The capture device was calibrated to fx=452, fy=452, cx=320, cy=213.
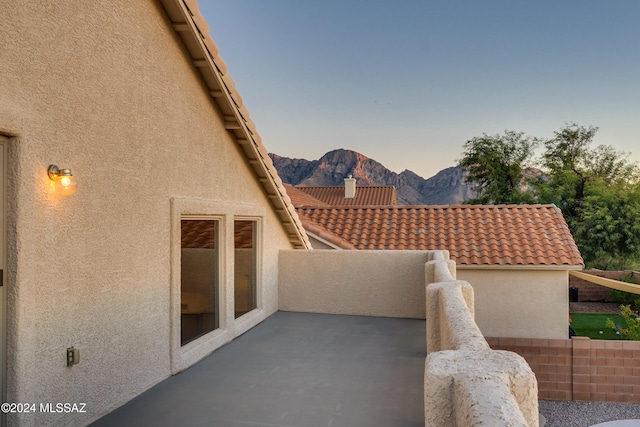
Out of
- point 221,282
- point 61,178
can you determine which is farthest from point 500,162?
point 61,178

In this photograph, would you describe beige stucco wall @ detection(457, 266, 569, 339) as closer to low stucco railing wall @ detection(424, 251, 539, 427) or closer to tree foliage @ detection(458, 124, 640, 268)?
low stucco railing wall @ detection(424, 251, 539, 427)

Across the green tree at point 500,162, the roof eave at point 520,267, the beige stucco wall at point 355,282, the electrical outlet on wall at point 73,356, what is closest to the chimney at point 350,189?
the green tree at point 500,162

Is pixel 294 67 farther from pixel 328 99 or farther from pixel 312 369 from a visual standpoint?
pixel 312 369

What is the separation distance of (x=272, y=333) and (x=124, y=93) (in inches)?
217

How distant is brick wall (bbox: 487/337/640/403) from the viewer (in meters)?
14.1

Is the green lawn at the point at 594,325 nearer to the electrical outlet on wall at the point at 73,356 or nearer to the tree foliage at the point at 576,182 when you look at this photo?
the tree foliage at the point at 576,182

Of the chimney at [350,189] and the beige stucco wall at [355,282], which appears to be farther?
the chimney at [350,189]

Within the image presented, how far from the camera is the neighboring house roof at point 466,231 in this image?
50.5 feet

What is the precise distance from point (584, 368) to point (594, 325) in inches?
510

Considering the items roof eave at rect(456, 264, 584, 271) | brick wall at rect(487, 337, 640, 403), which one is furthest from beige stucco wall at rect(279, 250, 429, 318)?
brick wall at rect(487, 337, 640, 403)

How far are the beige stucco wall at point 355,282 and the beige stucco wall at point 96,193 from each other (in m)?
4.26

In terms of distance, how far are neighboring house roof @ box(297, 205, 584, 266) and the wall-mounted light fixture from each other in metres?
11.5

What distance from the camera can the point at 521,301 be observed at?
1523 cm

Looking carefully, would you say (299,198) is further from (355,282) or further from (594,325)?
(355,282)
